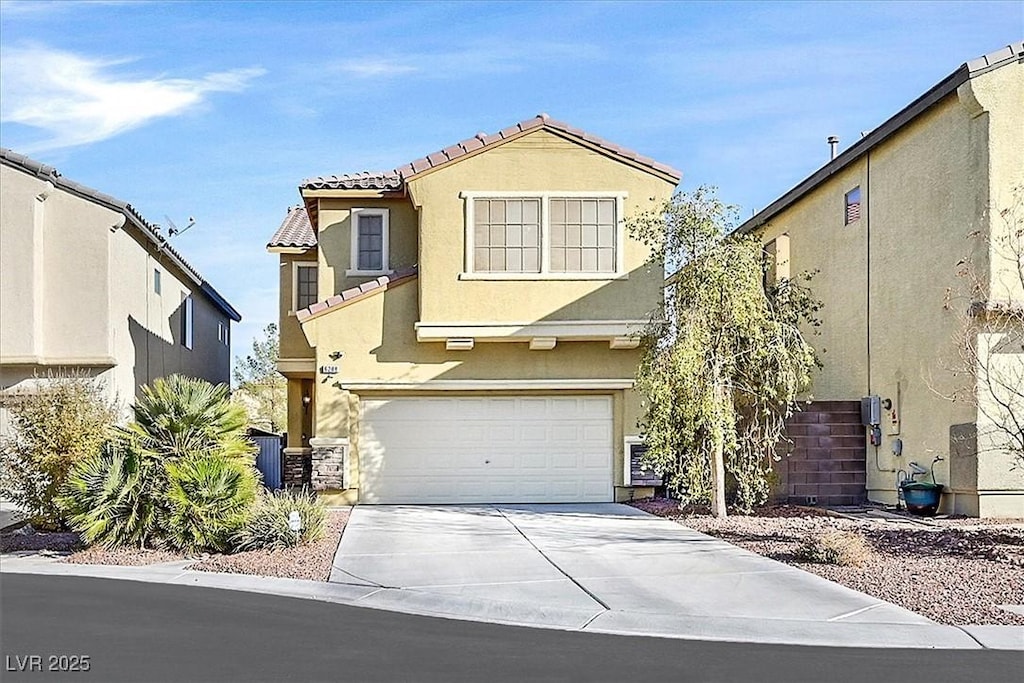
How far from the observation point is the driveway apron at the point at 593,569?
1085 cm

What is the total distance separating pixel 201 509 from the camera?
14312mm

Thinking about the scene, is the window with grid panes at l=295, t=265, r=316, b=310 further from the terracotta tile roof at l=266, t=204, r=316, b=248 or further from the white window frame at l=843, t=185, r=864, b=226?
the white window frame at l=843, t=185, r=864, b=226

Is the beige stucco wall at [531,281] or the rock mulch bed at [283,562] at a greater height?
the beige stucco wall at [531,281]

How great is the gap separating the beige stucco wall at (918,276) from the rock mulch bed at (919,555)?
157 cm

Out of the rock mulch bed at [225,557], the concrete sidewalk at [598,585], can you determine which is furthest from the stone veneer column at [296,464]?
the rock mulch bed at [225,557]

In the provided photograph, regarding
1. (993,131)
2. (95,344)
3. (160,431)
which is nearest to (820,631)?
(160,431)

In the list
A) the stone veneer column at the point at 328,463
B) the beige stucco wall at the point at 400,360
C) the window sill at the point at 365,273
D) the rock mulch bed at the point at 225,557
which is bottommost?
the rock mulch bed at the point at 225,557

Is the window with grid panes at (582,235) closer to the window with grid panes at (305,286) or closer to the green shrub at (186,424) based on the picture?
the window with grid panes at (305,286)

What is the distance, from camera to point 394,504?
2128 cm

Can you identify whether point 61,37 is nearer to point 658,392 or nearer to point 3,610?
point 3,610

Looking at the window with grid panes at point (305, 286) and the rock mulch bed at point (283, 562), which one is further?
the window with grid panes at point (305, 286)

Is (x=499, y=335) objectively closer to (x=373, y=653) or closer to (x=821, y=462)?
(x=821, y=462)

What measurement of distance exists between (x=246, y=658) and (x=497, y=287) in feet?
41.5

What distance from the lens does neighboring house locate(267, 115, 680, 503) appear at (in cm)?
2077
